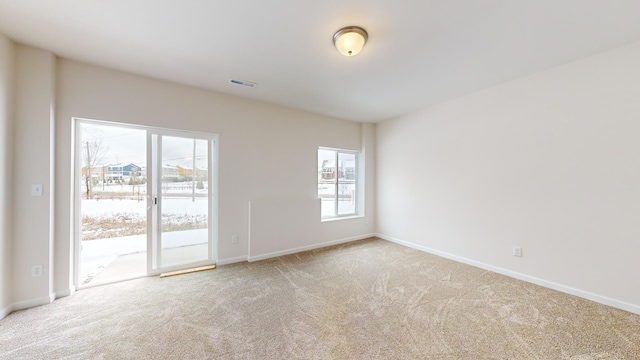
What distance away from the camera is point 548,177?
2723mm

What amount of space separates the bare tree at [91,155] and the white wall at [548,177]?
5.08 metres

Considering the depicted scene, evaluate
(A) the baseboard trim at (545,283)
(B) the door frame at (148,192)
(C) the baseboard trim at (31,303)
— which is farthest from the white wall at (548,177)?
(C) the baseboard trim at (31,303)

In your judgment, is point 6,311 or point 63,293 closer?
point 6,311

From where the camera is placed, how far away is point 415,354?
1683mm

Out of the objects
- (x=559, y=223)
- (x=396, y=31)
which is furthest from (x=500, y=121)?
(x=396, y=31)

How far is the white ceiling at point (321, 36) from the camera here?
5.73 ft

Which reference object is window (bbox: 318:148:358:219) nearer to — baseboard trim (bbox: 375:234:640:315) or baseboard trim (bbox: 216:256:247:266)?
baseboard trim (bbox: 375:234:640:315)

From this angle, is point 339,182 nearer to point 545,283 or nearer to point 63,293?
point 545,283

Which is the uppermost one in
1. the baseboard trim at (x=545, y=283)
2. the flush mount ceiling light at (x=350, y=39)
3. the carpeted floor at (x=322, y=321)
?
the flush mount ceiling light at (x=350, y=39)

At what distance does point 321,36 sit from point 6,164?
3195mm

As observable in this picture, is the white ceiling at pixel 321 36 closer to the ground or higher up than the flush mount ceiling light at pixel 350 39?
higher up

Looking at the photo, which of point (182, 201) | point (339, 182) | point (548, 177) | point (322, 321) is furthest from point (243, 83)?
point (548, 177)

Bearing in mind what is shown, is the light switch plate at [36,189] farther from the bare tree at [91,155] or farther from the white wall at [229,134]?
the bare tree at [91,155]

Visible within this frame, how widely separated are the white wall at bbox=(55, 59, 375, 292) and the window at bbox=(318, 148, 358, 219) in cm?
28
